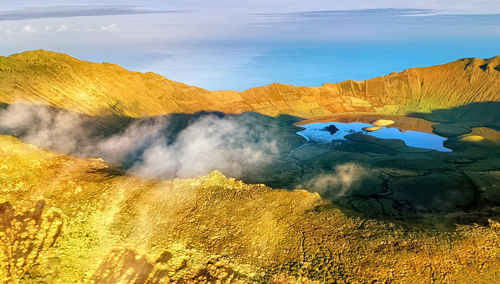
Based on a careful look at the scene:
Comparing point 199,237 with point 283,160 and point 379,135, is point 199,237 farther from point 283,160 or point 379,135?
point 379,135

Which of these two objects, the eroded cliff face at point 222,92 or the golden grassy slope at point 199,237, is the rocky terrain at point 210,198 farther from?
the eroded cliff face at point 222,92

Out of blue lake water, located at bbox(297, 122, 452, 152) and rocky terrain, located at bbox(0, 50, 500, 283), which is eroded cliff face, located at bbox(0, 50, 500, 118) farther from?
blue lake water, located at bbox(297, 122, 452, 152)

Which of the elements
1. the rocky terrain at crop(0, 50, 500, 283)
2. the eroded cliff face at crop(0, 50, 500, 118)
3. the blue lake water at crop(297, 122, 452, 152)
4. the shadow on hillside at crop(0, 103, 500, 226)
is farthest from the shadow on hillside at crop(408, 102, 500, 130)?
the shadow on hillside at crop(0, 103, 500, 226)

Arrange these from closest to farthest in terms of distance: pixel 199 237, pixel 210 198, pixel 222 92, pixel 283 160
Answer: pixel 199 237 → pixel 210 198 → pixel 283 160 → pixel 222 92

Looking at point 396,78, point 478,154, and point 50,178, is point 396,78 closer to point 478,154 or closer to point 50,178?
point 478,154

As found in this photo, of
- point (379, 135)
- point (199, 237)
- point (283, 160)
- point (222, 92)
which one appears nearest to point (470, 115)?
point (379, 135)

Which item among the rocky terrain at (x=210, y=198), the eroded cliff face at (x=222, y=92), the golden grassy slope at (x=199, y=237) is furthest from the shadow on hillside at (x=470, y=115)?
the golden grassy slope at (x=199, y=237)
